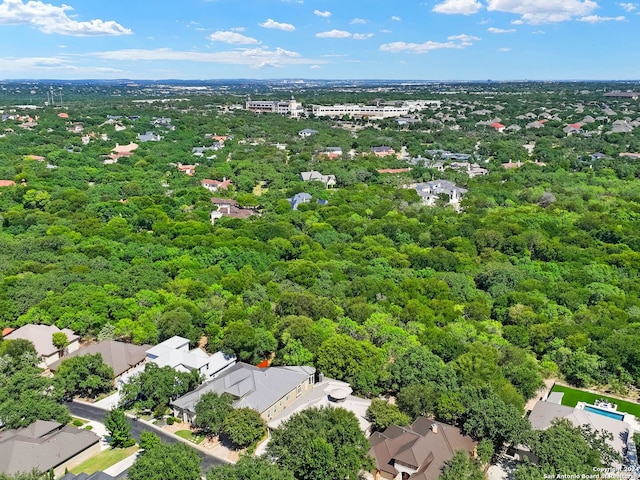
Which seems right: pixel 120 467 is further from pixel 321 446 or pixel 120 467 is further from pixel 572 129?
pixel 572 129


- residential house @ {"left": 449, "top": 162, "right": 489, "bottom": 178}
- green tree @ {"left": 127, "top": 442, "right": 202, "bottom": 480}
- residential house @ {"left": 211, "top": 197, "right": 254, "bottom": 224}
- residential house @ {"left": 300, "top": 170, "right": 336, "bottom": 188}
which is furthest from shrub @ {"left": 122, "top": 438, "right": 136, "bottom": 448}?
residential house @ {"left": 449, "top": 162, "right": 489, "bottom": 178}

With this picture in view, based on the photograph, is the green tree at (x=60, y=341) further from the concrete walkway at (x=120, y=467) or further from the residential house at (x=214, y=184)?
the residential house at (x=214, y=184)

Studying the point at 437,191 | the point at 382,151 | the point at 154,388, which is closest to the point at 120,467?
the point at 154,388

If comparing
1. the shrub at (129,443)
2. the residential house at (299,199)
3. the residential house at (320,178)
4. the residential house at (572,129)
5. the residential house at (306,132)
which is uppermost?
the residential house at (572,129)

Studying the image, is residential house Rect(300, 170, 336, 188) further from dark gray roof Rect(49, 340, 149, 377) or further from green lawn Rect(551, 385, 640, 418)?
green lawn Rect(551, 385, 640, 418)

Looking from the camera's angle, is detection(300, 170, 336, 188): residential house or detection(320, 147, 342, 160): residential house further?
detection(320, 147, 342, 160): residential house

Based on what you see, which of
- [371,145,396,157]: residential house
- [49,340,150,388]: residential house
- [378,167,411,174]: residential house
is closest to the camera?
[49,340,150,388]: residential house

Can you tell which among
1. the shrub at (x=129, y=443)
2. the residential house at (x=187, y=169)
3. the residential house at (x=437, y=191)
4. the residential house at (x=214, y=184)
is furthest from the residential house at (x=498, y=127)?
the shrub at (x=129, y=443)
